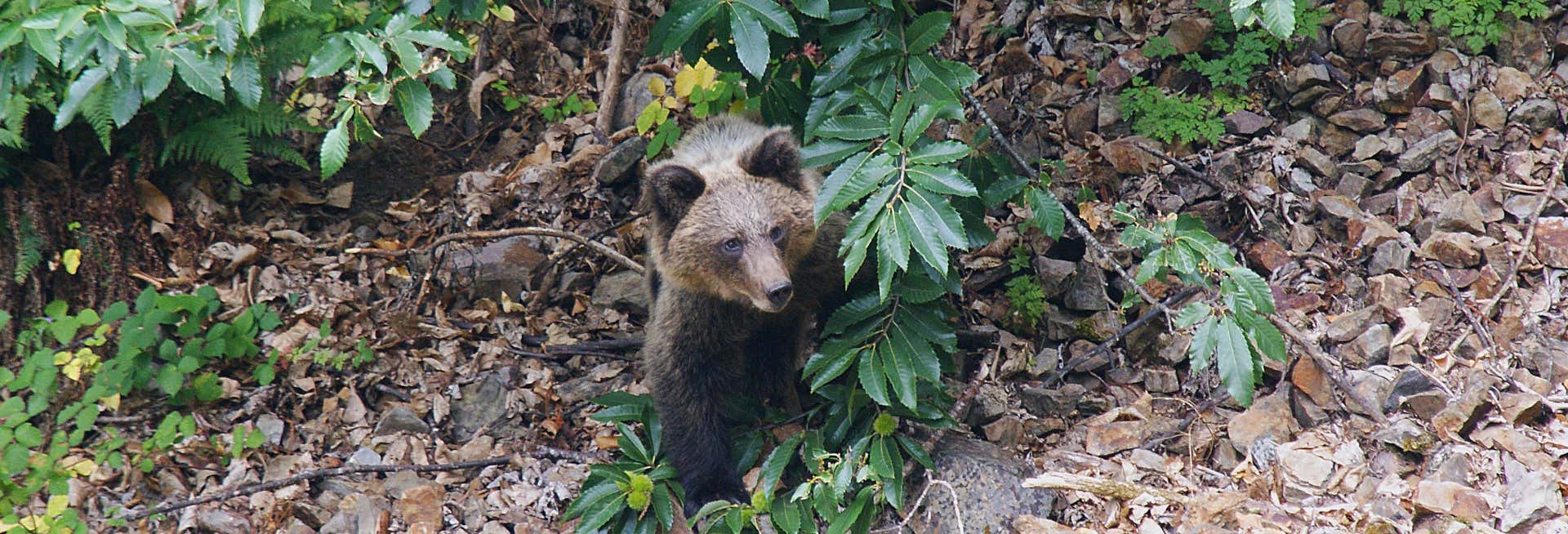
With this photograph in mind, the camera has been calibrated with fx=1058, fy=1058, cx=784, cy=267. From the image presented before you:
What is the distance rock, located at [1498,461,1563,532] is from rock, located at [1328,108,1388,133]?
9.34 feet

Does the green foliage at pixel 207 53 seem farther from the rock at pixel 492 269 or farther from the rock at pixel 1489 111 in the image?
the rock at pixel 1489 111

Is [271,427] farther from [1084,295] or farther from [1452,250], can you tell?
[1452,250]

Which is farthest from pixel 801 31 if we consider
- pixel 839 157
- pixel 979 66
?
pixel 979 66

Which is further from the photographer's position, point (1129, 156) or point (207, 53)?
point (1129, 156)

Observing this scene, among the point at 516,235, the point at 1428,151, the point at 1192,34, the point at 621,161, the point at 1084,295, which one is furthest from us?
Result: the point at 621,161

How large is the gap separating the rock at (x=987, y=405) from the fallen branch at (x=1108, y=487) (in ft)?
2.79

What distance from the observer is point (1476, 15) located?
6418mm

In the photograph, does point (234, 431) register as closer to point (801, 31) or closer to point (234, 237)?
point (234, 237)

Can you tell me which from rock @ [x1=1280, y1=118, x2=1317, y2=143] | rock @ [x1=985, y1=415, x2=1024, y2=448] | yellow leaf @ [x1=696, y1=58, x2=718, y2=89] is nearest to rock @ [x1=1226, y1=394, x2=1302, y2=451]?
rock @ [x1=985, y1=415, x2=1024, y2=448]

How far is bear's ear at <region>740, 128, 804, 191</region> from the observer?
5.48 m

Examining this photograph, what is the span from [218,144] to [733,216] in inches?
154

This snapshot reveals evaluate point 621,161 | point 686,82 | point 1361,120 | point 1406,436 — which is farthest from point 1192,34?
point 621,161

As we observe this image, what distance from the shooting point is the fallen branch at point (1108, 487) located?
4.81 m

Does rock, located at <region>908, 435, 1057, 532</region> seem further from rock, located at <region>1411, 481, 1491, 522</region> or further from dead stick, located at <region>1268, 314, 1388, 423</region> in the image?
rock, located at <region>1411, 481, 1491, 522</region>
